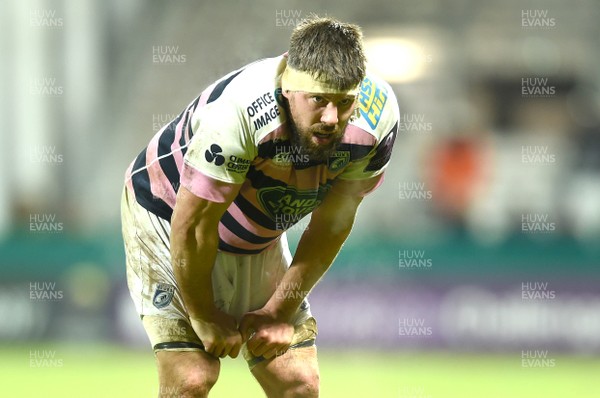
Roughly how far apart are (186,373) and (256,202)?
70 centimetres

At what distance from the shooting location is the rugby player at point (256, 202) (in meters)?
3.54

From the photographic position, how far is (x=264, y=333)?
13.5ft

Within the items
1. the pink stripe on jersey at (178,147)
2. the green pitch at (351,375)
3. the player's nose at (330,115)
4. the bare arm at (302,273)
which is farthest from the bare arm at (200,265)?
the green pitch at (351,375)

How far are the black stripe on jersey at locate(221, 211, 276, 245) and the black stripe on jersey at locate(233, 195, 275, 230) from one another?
0.20 feet

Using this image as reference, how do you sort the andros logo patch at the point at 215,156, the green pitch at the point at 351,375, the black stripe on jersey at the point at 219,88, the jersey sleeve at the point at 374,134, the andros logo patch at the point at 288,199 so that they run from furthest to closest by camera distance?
1. the green pitch at the point at 351,375
2. the andros logo patch at the point at 288,199
3. the jersey sleeve at the point at 374,134
4. the black stripe on jersey at the point at 219,88
5. the andros logo patch at the point at 215,156

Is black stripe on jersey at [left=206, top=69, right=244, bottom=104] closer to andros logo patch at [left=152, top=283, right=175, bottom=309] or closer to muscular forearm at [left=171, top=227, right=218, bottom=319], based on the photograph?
muscular forearm at [left=171, top=227, right=218, bottom=319]

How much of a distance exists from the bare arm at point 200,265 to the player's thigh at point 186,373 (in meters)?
0.06

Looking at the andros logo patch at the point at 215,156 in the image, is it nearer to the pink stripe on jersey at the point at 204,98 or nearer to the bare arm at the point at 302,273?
the pink stripe on jersey at the point at 204,98

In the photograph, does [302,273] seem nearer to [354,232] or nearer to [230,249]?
[230,249]

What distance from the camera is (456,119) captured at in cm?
996

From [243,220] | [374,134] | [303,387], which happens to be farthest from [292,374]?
[374,134]

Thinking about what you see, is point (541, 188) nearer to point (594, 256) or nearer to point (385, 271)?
point (594, 256)

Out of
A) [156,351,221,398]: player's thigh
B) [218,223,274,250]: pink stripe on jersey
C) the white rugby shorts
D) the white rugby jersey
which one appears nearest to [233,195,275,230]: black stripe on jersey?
the white rugby jersey

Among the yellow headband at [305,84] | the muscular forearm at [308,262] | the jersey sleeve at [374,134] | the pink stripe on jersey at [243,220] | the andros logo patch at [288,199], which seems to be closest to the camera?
the yellow headband at [305,84]
